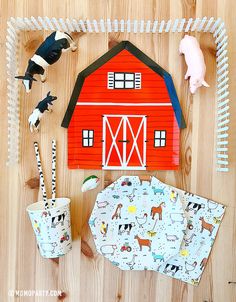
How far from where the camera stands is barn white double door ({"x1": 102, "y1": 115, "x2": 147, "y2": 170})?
3.37ft

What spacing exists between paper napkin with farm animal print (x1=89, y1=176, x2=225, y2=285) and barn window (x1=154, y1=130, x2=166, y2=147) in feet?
0.36

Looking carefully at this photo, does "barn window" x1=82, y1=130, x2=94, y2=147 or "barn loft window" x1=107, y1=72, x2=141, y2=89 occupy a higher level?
"barn loft window" x1=107, y1=72, x2=141, y2=89

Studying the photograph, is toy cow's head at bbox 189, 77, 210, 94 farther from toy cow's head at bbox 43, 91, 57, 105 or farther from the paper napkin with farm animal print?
toy cow's head at bbox 43, 91, 57, 105

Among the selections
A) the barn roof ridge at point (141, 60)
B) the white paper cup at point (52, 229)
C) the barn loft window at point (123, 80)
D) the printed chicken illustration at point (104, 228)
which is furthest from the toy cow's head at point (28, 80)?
the printed chicken illustration at point (104, 228)

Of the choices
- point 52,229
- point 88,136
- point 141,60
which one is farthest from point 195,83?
point 52,229

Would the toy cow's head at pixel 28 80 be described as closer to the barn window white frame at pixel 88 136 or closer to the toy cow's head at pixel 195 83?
the barn window white frame at pixel 88 136

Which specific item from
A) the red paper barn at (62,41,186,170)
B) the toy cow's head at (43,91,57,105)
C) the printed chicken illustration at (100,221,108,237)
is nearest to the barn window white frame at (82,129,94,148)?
the red paper barn at (62,41,186,170)

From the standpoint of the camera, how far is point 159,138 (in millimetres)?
1026

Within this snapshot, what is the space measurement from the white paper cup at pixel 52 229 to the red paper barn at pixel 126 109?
211 millimetres

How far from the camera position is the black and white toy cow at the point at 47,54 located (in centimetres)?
94

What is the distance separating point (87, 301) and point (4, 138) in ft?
1.90

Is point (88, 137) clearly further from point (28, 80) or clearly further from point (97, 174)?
point (28, 80)

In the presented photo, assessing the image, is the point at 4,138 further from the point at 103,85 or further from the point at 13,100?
the point at 103,85

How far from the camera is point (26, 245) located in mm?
1051
